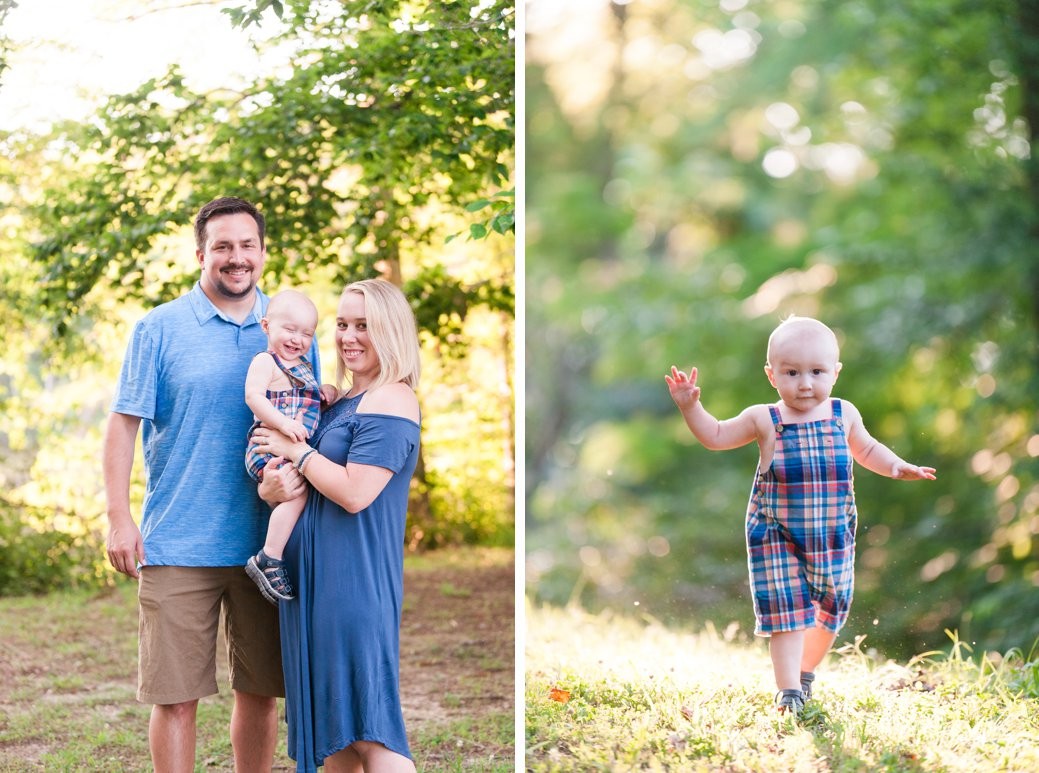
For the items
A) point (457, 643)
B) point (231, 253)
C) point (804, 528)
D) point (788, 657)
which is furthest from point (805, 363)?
point (457, 643)

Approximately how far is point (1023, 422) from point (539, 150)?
5.07 metres

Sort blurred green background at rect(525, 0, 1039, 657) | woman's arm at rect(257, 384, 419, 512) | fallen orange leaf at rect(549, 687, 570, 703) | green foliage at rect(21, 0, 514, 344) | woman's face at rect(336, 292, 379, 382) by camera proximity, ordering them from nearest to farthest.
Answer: woman's arm at rect(257, 384, 419, 512), woman's face at rect(336, 292, 379, 382), fallen orange leaf at rect(549, 687, 570, 703), green foliage at rect(21, 0, 514, 344), blurred green background at rect(525, 0, 1039, 657)

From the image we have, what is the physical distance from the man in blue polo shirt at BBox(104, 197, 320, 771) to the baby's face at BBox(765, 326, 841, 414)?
118 centimetres

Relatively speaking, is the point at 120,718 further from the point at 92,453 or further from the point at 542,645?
the point at 92,453

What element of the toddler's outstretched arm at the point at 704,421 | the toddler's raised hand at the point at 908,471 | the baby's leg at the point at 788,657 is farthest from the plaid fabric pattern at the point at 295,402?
the toddler's raised hand at the point at 908,471

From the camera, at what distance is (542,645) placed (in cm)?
353

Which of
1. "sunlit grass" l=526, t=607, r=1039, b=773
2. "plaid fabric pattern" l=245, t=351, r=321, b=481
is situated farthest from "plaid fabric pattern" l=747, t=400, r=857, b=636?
"plaid fabric pattern" l=245, t=351, r=321, b=481

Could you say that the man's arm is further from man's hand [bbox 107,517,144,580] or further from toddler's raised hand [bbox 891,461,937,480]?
toddler's raised hand [bbox 891,461,937,480]

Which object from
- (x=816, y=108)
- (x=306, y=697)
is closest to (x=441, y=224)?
(x=816, y=108)

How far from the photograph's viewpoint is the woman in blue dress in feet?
7.39

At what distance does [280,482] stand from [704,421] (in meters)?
0.95

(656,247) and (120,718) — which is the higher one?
(656,247)

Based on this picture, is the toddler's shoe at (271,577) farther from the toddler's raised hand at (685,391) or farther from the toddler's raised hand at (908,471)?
the toddler's raised hand at (908,471)

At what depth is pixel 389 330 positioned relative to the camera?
2.32 m
